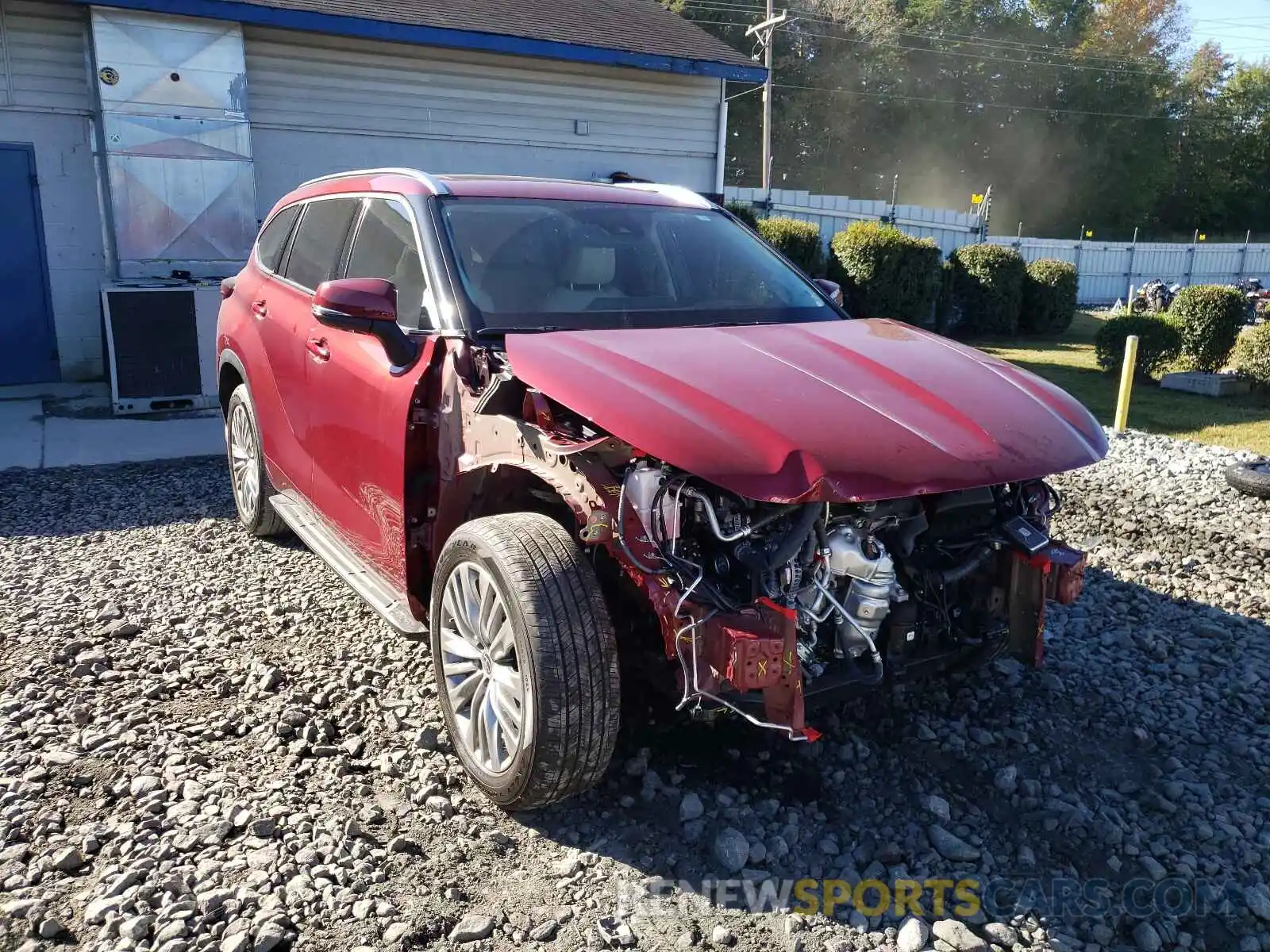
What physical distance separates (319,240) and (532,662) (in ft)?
8.87

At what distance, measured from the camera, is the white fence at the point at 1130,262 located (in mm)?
26281

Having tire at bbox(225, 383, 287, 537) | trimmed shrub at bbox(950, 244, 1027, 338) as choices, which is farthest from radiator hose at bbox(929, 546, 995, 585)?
trimmed shrub at bbox(950, 244, 1027, 338)

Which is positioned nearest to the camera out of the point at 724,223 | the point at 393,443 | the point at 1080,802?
the point at 1080,802

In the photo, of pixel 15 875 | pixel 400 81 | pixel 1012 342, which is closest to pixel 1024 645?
pixel 15 875

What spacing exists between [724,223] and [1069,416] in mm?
1906

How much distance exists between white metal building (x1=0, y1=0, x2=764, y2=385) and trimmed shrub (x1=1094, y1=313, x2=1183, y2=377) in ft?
20.1

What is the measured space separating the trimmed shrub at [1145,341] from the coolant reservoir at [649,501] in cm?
1097

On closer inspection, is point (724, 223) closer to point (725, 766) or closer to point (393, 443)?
point (393, 443)

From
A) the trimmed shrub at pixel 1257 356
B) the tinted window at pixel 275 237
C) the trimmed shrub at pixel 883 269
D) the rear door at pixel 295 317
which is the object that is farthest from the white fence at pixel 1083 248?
the rear door at pixel 295 317

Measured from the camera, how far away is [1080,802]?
3156mm

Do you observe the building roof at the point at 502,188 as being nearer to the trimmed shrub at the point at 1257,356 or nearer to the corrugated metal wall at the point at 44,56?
the corrugated metal wall at the point at 44,56

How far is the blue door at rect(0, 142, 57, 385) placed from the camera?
9.68 m

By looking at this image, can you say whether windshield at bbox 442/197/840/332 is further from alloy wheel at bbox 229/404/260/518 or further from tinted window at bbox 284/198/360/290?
alloy wheel at bbox 229/404/260/518

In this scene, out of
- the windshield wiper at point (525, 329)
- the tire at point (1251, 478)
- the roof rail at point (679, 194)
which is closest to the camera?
the windshield wiper at point (525, 329)
